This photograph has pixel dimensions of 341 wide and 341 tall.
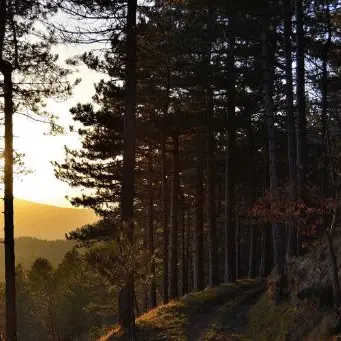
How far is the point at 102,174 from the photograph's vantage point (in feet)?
82.1

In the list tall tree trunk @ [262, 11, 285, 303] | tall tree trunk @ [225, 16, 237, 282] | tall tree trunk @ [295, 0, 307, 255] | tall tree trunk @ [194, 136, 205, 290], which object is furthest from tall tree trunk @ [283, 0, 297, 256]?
tall tree trunk @ [194, 136, 205, 290]

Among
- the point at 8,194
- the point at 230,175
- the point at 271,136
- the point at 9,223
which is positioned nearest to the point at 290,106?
the point at 271,136

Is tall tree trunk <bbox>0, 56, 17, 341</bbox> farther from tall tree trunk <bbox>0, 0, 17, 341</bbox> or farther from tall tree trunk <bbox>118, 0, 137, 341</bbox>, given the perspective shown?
tall tree trunk <bbox>118, 0, 137, 341</bbox>

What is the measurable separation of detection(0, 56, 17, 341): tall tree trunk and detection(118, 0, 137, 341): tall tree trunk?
2.93 m

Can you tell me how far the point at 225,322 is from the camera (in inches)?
574

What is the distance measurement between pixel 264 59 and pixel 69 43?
23.8 feet

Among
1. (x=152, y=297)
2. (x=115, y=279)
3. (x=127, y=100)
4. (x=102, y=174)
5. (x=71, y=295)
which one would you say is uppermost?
(x=127, y=100)

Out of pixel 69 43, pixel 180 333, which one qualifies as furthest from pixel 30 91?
pixel 180 333

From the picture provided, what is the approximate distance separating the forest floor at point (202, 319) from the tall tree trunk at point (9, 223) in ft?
9.11

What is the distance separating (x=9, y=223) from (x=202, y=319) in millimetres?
6849

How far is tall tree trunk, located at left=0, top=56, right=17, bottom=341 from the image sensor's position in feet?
42.1

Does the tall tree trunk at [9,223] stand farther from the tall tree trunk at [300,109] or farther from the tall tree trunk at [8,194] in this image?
the tall tree trunk at [300,109]

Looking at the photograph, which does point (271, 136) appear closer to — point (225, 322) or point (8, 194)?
point (225, 322)

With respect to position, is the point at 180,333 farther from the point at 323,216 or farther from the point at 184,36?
the point at 184,36
